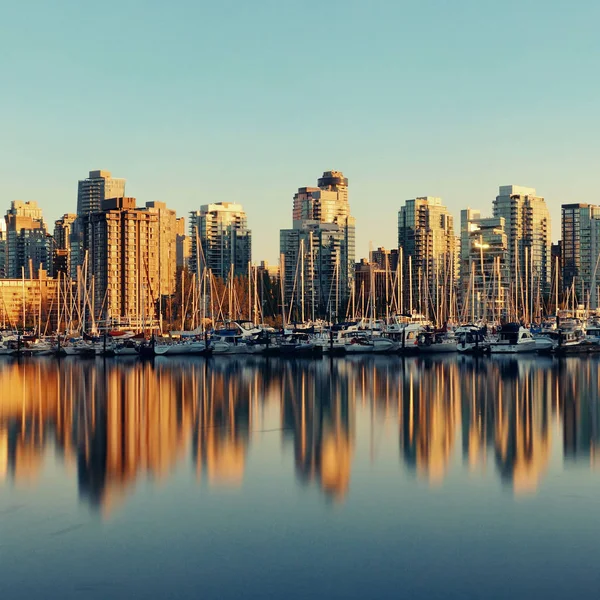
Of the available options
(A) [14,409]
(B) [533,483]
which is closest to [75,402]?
(A) [14,409]

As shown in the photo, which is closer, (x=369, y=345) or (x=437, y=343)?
(x=369, y=345)

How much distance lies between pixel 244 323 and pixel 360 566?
377 feet

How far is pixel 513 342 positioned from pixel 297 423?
73130mm

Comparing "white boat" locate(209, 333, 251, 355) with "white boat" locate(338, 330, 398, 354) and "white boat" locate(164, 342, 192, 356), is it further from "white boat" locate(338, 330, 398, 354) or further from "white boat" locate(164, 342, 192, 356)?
"white boat" locate(338, 330, 398, 354)

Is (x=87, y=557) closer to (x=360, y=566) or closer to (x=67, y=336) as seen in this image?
(x=360, y=566)

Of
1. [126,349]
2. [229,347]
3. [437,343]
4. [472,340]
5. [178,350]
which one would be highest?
[472,340]

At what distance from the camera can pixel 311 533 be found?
29562 mm

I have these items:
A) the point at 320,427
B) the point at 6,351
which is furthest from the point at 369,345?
the point at 320,427

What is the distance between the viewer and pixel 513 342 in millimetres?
121812

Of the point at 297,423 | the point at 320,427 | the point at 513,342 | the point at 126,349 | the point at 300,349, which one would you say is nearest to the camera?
the point at 320,427

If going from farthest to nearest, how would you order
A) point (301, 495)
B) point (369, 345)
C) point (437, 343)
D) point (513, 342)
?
point (437, 343) < point (369, 345) < point (513, 342) < point (301, 495)

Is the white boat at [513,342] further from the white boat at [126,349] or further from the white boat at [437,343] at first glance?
the white boat at [126,349]

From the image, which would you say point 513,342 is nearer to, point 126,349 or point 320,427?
point 126,349

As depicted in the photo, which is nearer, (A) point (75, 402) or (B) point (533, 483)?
(B) point (533, 483)
